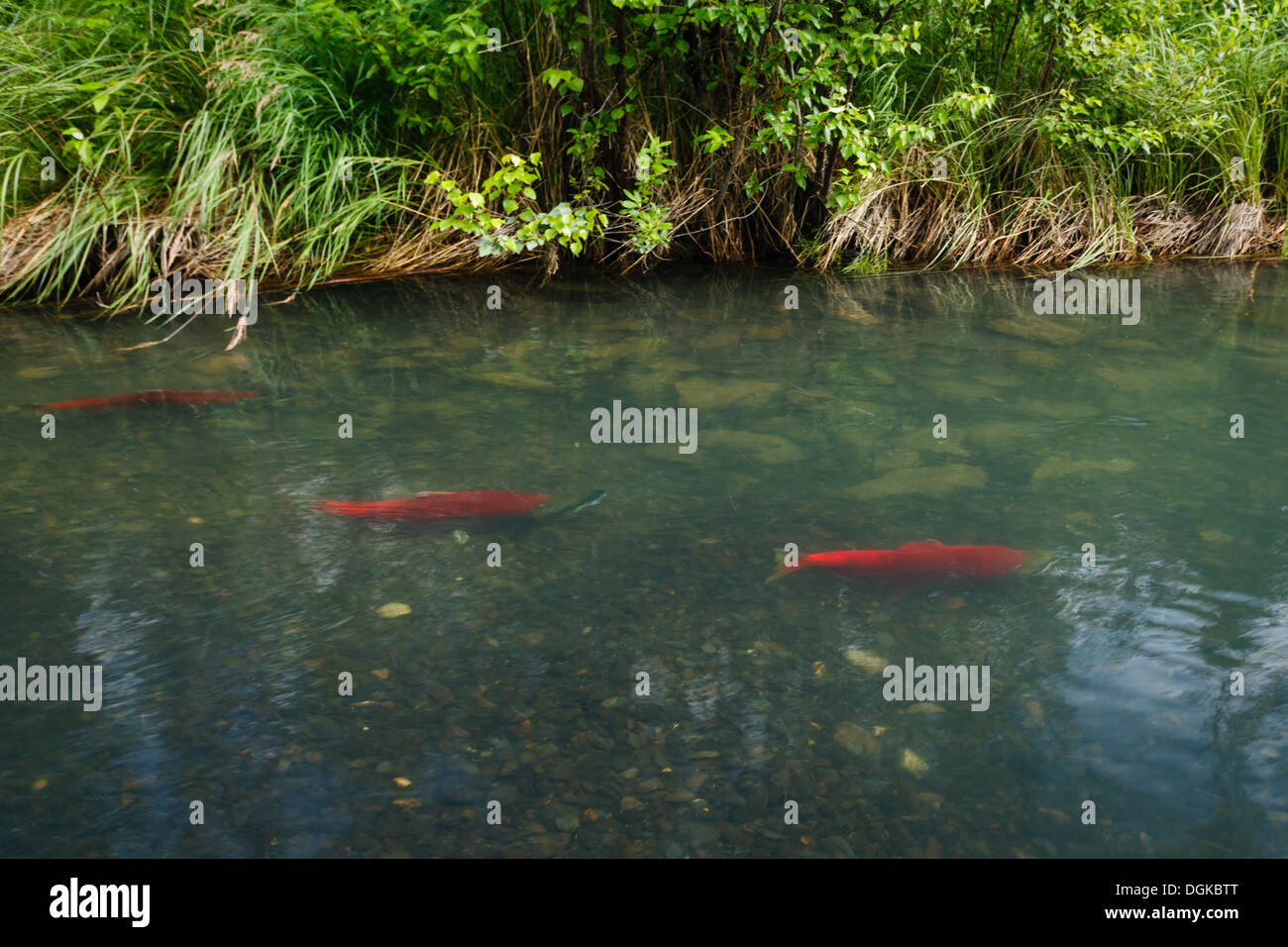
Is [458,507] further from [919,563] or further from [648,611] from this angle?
[919,563]

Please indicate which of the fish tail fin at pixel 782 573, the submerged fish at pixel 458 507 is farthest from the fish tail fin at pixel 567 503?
the fish tail fin at pixel 782 573

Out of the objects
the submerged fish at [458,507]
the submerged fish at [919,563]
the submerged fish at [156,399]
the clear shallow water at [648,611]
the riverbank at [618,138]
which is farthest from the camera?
the riverbank at [618,138]

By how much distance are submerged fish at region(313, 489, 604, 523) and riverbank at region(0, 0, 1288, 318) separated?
256 cm

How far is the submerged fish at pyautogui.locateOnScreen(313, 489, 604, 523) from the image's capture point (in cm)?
343

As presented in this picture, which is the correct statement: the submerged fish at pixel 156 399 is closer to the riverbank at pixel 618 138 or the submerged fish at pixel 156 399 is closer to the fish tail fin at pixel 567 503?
the riverbank at pixel 618 138

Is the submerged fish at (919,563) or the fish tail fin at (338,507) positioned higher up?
the submerged fish at (919,563)

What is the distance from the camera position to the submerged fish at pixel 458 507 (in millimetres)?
3432

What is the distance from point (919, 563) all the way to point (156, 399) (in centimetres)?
331

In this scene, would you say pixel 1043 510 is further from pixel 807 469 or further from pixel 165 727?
pixel 165 727

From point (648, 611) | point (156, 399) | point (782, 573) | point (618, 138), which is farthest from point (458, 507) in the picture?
point (618, 138)

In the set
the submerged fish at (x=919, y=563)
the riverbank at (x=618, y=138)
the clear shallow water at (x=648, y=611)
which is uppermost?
the riverbank at (x=618, y=138)

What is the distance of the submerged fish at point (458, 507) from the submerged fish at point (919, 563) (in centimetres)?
86

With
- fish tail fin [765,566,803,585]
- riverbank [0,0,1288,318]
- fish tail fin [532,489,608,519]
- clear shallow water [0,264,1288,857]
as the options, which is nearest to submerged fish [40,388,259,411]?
clear shallow water [0,264,1288,857]
